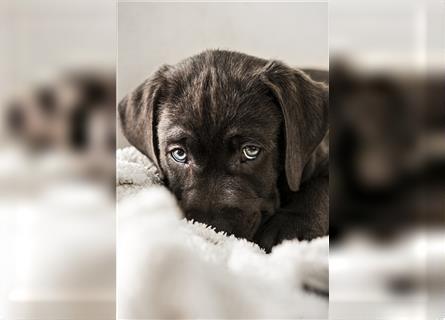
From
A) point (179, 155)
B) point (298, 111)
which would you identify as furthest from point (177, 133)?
point (298, 111)

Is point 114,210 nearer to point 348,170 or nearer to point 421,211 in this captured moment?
point 348,170

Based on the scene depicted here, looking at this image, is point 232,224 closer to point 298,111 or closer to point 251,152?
point 251,152

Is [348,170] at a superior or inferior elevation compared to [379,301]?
superior

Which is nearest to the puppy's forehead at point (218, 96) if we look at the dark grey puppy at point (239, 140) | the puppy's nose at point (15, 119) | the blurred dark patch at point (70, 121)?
the dark grey puppy at point (239, 140)

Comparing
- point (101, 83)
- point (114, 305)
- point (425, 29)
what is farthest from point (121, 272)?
point (425, 29)

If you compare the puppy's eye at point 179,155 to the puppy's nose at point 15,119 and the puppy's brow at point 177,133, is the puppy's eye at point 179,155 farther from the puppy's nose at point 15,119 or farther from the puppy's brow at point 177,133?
the puppy's nose at point 15,119

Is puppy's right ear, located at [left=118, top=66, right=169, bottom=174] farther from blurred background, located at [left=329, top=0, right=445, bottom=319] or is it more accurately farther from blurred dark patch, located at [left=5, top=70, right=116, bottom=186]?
blurred background, located at [left=329, top=0, right=445, bottom=319]

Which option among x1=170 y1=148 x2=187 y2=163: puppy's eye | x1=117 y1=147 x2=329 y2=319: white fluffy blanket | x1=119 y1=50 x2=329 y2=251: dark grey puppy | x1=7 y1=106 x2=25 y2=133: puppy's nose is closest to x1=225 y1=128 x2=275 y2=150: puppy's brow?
x1=119 y1=50 x2=329 y2=251: dark grey puppy
